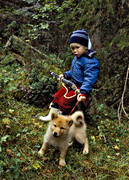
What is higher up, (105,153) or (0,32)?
(0,32)

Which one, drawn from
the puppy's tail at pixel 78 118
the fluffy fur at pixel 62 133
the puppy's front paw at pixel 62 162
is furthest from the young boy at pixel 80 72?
the puppy's front paw at pixel 62 162

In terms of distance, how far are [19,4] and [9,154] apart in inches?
287

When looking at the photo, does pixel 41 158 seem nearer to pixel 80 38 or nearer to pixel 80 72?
pixel 80 72

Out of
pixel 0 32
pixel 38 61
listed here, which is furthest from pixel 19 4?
pixel 38 61

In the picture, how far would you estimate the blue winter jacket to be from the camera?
3.14 metres

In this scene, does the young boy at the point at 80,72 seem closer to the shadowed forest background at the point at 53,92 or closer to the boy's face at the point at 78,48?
the boy's face at the point at 78,48

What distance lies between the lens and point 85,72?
3248 mm

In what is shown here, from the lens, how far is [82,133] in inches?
138

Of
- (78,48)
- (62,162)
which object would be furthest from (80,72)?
(62,162)

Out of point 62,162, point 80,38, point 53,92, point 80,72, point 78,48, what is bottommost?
point 62,162

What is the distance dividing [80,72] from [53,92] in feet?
5.43

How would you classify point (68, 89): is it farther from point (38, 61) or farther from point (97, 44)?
point (97, 44)

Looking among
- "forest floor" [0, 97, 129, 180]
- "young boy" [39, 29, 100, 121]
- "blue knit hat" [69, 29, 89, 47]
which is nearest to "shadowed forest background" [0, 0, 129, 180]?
"forest floor" [0, 97, 129, 180]

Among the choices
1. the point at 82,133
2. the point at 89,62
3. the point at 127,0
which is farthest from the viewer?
the point at 127,0
